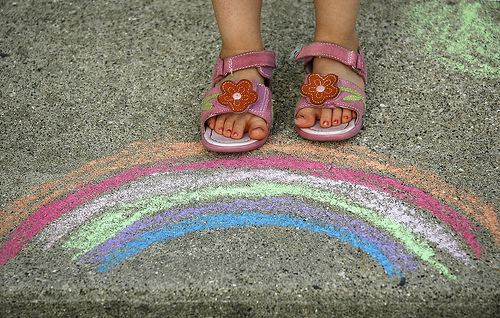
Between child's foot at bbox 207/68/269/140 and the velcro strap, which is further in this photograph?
the velcro strap

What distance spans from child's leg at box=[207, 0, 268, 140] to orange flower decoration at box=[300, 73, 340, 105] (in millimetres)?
221

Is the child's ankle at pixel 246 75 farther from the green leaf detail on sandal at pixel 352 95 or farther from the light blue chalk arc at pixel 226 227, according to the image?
the light blue chalk arc at pixel 226 227

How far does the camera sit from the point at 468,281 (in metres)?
1.27

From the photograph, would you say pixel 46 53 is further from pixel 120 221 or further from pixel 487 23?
pixel 487 23

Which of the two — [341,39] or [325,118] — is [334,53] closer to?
[341,39]

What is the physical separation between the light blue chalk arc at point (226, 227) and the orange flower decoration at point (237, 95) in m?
0.45

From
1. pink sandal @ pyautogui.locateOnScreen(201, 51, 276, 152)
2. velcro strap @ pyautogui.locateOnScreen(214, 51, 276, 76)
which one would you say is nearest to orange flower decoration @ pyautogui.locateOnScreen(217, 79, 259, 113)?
pink sandal @ pyautogui.locateOnScreen(201, 51, 276, 152)

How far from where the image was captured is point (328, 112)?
5.71 ft

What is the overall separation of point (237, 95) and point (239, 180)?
0.35m

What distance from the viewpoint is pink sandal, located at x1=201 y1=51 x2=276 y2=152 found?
171 centimetres

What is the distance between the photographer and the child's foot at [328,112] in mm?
1729

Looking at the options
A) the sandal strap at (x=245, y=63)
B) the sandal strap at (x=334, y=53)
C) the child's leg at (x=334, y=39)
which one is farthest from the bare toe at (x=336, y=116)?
the sandal strap at (x=245, y=63)

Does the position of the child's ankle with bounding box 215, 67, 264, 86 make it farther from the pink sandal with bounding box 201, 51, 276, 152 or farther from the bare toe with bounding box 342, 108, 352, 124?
the bare toe with bounding box 342, 108, 352, 124

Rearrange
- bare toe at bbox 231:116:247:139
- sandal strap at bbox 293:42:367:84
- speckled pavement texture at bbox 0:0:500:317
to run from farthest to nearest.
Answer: sandal strap at bbox 293:42:367:84 < bare toe at bbox 231:116:247:139 < speckled pavement texture at bbox 0:0:500:317
